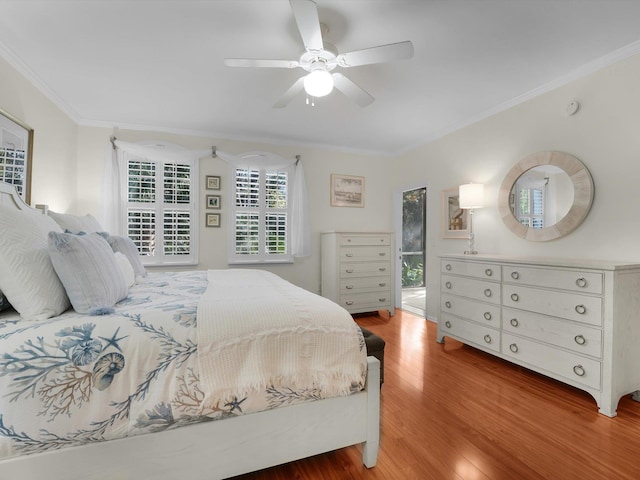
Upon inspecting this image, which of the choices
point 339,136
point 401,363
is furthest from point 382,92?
point 401,363

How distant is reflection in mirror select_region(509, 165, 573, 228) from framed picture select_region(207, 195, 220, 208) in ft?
11.1

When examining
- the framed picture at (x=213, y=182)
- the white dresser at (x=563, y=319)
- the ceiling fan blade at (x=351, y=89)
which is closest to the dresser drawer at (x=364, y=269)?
the white dresser at (x=563, y=319)

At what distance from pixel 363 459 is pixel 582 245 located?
7.83 feet

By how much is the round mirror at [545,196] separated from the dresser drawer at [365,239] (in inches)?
60.1

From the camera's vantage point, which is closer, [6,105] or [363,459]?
[363,459]

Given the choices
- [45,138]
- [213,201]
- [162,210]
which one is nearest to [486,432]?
[213,201]

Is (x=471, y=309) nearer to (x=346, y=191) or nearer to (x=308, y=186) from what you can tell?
(x=346, y=191)

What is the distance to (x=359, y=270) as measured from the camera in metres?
4.16

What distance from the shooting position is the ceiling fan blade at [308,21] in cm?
145

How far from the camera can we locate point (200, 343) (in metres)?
1.19

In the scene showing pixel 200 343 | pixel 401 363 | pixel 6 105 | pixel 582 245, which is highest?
pixel 6 105

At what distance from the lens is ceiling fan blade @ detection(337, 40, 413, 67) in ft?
5.70

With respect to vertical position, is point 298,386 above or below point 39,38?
below

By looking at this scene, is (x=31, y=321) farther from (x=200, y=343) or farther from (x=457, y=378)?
(x=457, y=378)
